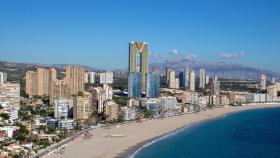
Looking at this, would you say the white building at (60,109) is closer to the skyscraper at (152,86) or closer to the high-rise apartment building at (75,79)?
the high-rise apartment building at (75,79)

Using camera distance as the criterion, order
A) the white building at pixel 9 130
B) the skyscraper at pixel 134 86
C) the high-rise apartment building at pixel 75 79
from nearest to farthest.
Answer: the white building at pixel 9 130, the high-rise apartment building at pixel 75 79, the skyscraper at pixel 134 86

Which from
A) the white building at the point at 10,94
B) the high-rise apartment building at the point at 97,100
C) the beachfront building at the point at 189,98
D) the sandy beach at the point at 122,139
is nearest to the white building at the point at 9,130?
the sandy beach at the point at 122,139

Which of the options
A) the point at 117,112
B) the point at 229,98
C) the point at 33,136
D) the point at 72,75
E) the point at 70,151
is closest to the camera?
the point at 70,151

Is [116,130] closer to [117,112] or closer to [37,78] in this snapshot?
[117,112]

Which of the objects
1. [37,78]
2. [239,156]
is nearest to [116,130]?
[239,156]

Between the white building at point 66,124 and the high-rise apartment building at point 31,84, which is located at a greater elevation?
the high-rise apartment building at point 31,84

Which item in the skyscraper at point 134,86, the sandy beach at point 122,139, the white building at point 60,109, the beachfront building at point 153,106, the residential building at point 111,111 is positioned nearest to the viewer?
the sandy beach at point 122,139

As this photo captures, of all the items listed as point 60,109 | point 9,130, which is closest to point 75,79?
point 60,109
